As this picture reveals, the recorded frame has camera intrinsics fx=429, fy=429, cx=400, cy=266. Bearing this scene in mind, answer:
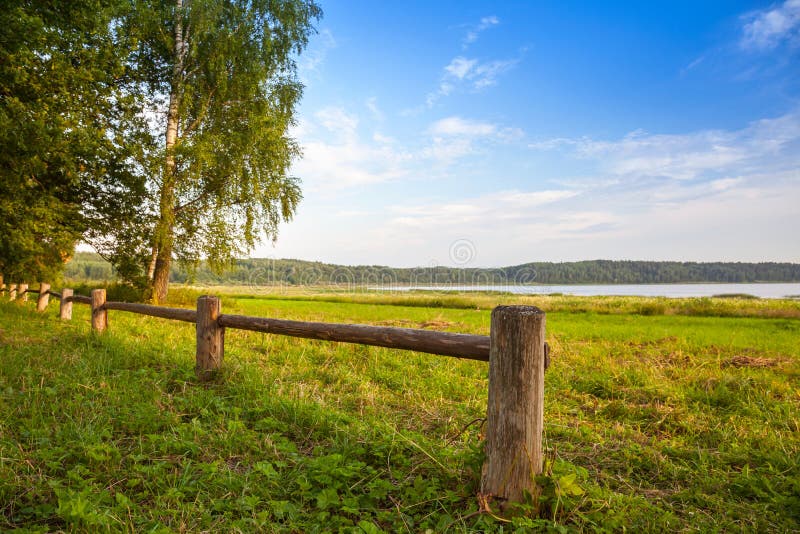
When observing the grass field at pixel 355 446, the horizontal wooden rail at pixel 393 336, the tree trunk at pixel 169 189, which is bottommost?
the grass field at pixel 355 446

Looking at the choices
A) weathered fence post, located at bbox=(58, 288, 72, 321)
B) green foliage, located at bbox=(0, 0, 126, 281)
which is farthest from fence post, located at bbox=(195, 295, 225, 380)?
green foliage, located at bbox=(0, 0, 126, 281)

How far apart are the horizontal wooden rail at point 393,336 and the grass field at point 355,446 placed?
511 mm

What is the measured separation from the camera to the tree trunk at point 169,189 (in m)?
15.8

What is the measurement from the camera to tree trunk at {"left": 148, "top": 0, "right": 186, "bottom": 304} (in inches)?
621

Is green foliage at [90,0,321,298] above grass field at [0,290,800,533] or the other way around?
above

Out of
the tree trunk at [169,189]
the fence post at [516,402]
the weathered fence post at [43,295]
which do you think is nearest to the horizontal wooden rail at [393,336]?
the fence post at [516,402]

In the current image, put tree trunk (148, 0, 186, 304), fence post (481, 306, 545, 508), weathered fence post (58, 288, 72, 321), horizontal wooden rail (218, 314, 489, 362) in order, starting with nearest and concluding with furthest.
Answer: fence post (481, 306, 545, 508), horizontal wooden rail (218, 314, 489, 362), weathered fence post (58, 288, 72, 321), tree trunk (148, 0, 186, 304)

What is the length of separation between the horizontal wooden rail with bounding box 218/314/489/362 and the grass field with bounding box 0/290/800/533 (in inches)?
20.1

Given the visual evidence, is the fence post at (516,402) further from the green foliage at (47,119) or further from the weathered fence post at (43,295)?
the weathered fence post at (43,295)

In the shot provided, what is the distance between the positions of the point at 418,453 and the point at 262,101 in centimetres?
1743

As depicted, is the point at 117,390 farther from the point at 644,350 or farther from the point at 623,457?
the point at 644,350

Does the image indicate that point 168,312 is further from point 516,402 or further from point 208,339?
point 516,402

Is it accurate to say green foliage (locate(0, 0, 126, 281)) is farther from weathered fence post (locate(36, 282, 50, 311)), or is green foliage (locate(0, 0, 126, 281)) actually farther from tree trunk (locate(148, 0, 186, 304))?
tree trunk (locate(148, 0, 186, 304))

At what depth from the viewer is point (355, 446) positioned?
3412 millimetres
